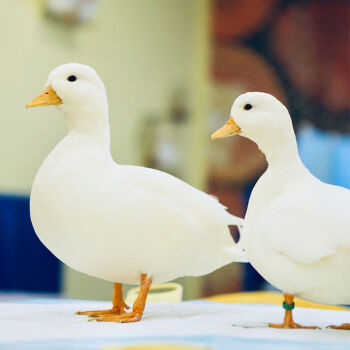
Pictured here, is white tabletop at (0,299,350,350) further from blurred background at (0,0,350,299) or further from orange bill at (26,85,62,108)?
blurred background at (0,0,350,299)

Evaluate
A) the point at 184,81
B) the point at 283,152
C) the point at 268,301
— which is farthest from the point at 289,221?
the point at 184,81

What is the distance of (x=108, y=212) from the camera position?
69 centimetres

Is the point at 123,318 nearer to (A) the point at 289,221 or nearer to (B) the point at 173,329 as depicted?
(B) the point at 173,329

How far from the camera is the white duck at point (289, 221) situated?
23.7 inches

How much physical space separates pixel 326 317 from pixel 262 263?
166 millimetres

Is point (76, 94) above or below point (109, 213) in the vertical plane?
above

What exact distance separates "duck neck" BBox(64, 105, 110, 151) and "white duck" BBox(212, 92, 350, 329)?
0.16 meters

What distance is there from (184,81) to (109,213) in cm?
174

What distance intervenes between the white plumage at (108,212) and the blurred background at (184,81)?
3.17ft

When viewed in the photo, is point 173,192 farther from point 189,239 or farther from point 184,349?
point 184,349

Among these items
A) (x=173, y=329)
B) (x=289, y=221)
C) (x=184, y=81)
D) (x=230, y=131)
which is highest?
(x=184, y=81)

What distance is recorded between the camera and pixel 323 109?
251 cm

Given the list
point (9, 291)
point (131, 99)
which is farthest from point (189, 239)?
point (131, 99)

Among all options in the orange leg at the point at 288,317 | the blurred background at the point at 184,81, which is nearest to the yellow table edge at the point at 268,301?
the orange leg at the point at 288,317
